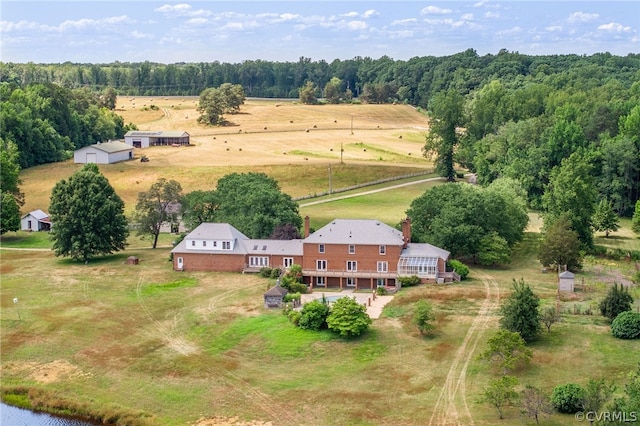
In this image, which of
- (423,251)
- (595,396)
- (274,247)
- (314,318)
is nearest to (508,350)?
(595,396)

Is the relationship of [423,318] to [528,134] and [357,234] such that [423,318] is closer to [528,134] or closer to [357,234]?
[357,234]

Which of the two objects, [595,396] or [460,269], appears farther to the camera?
[460,269]

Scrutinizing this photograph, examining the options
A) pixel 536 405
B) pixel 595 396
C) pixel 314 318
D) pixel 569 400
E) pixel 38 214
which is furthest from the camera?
pixel 38 214

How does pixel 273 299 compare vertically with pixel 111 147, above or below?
below

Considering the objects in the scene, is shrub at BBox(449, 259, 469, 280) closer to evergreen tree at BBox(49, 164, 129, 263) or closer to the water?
evergreen tree at BBox(49, 164, 129, 263)

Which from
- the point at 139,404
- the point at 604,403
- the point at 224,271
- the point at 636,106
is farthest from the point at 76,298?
the point at 636,106

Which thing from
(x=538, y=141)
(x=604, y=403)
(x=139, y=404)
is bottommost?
(x=139, y=404)

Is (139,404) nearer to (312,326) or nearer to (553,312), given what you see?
(312,326)
